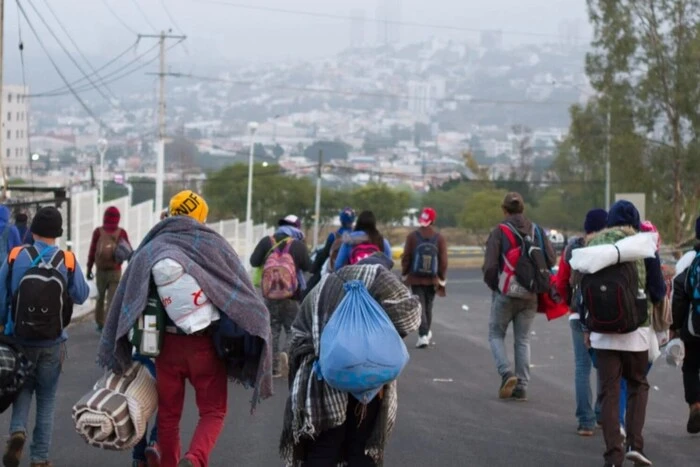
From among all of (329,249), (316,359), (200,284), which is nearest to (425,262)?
(329,249)

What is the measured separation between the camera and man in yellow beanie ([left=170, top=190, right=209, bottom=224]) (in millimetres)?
7340

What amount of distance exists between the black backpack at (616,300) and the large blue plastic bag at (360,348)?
2.23 m

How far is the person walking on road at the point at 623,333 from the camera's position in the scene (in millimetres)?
8102

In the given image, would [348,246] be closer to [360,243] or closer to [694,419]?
[360,243]

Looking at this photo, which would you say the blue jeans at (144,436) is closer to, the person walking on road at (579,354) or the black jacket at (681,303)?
the person walking on road at (579,354)

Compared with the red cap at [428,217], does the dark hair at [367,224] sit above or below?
above

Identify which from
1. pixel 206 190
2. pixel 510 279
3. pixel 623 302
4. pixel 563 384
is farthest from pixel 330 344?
pixel 206 190

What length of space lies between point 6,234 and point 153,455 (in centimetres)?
475

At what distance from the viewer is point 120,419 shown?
270 inches

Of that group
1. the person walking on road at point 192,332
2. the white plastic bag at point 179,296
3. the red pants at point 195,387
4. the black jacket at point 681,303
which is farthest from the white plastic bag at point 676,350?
the white plastic bag at point 179,296

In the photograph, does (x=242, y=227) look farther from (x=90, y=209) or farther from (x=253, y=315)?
(x=253, y=315)

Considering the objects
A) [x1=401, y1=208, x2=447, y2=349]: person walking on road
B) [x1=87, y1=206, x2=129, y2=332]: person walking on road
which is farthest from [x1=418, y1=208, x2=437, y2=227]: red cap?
[x1=87, y1=206, x2=129, y2=332]: person walking on road

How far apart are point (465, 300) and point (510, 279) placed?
21288mm

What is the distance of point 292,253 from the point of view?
12688 mm
